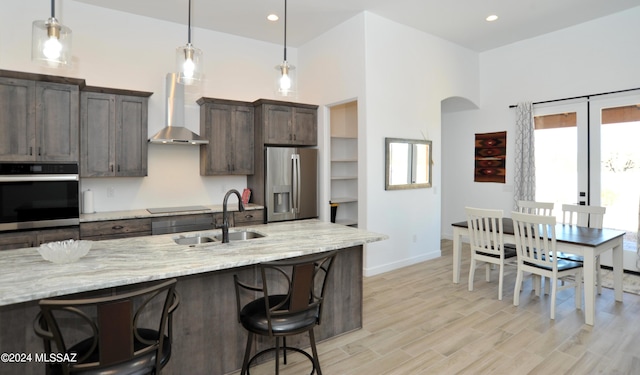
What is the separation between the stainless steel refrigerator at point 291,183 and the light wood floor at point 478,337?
5.52ft

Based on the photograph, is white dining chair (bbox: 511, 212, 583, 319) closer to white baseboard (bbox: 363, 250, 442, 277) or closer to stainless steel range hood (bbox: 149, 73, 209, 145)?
white baseboard (bbox: 363, 250, 442, 277)

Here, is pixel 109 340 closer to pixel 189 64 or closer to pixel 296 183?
A: pixel 189 64

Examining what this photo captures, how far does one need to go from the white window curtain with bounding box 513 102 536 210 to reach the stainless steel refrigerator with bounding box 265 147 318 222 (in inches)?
134

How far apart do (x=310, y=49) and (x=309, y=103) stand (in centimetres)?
89

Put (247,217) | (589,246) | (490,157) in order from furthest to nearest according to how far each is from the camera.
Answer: (490,157) → (247,217) → (589,246)

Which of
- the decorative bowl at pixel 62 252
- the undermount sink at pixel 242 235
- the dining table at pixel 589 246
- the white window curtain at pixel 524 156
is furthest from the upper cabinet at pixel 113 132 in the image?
the white window curtain at pixel 524 156

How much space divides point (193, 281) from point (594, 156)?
221 inches

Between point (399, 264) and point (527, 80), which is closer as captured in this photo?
point (399, 264)

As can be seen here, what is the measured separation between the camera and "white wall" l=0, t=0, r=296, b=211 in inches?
155

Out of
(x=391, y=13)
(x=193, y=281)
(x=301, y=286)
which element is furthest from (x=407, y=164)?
(x=193, y=281)

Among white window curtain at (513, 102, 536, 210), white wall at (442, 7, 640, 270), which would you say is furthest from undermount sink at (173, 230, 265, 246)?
white wall at (442, 7, 640, 270)

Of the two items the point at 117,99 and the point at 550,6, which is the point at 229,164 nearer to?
the point at 117,99

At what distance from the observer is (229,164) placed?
16.1 ft

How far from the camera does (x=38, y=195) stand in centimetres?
345
